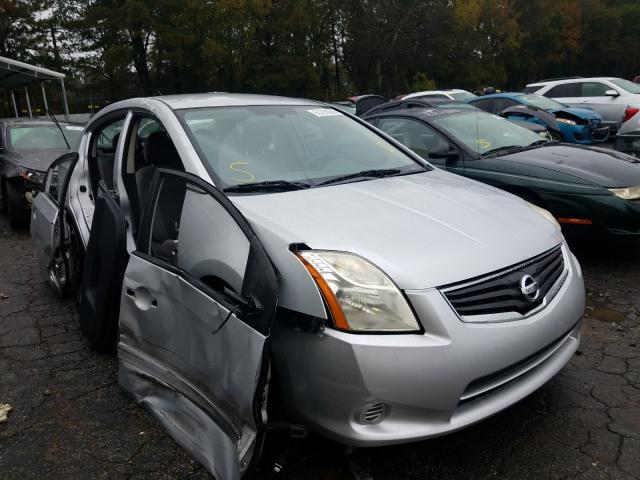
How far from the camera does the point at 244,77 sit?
33.1 meters

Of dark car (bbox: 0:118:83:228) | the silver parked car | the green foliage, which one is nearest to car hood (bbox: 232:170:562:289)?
the silver parked car

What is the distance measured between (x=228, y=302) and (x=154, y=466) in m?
0.90

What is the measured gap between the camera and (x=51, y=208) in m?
4.37

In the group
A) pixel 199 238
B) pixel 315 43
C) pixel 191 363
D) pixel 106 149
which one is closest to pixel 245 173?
pixel 199 238

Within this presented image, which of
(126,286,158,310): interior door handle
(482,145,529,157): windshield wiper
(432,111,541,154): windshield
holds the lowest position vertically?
(126,286,158,310): interior door handle

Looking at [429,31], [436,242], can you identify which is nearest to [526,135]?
[436,242]

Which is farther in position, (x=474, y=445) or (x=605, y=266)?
(x=605, y=266)

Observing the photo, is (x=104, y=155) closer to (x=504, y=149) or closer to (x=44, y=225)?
(x=44, y=225)

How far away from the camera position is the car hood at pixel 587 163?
4652mm

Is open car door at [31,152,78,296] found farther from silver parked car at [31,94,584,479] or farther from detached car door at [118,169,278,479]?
detached car door at [118,169,278,479]

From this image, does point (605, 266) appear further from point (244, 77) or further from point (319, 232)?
point (244, 77)

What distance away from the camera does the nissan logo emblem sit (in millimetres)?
2316

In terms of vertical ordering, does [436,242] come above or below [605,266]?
above

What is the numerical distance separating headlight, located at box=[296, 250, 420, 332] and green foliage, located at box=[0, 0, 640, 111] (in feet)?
86.3
